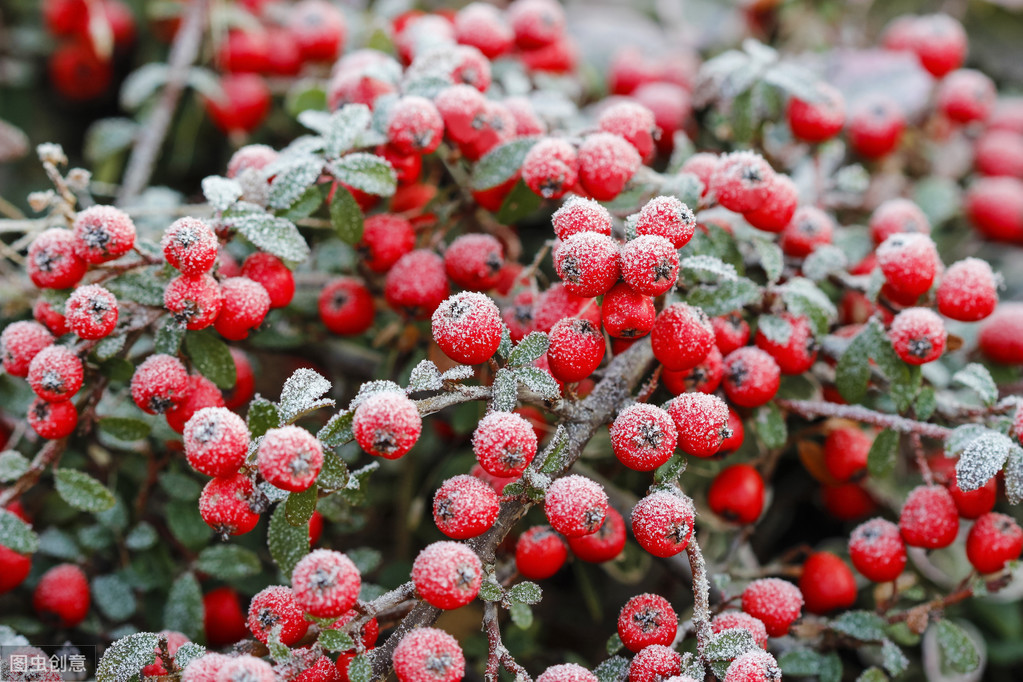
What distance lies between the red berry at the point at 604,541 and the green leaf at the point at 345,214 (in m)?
0.80

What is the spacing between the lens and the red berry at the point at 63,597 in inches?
67.6

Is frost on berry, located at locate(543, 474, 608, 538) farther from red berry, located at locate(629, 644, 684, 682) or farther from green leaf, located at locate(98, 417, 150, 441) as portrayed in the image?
green leaf, located at locate(98, 417, 150, 441)

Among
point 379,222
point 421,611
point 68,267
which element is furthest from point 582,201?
point 68,267

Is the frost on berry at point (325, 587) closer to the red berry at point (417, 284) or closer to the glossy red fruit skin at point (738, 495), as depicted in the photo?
the red berry at point (417, 284)

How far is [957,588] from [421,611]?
120 cm

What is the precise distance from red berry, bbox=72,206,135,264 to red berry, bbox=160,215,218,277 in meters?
0.13

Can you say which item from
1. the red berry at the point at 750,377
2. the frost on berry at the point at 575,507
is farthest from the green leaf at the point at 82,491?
the red berry at the point at 750,377

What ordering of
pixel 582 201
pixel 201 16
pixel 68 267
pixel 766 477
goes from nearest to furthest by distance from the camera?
pixel 582 201 → pixel 68 267 → pixel 766 477 → pixel 201 16

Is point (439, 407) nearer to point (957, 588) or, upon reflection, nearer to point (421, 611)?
point (421, 611)

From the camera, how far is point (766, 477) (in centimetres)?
189

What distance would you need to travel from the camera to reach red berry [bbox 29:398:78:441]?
1511mm

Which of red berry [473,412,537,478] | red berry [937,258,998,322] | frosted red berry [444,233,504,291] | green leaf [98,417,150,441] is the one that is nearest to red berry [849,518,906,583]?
red berry [937,258,998,322]

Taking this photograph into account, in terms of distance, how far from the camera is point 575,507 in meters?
1.24

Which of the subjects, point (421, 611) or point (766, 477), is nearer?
point (421, 611)
